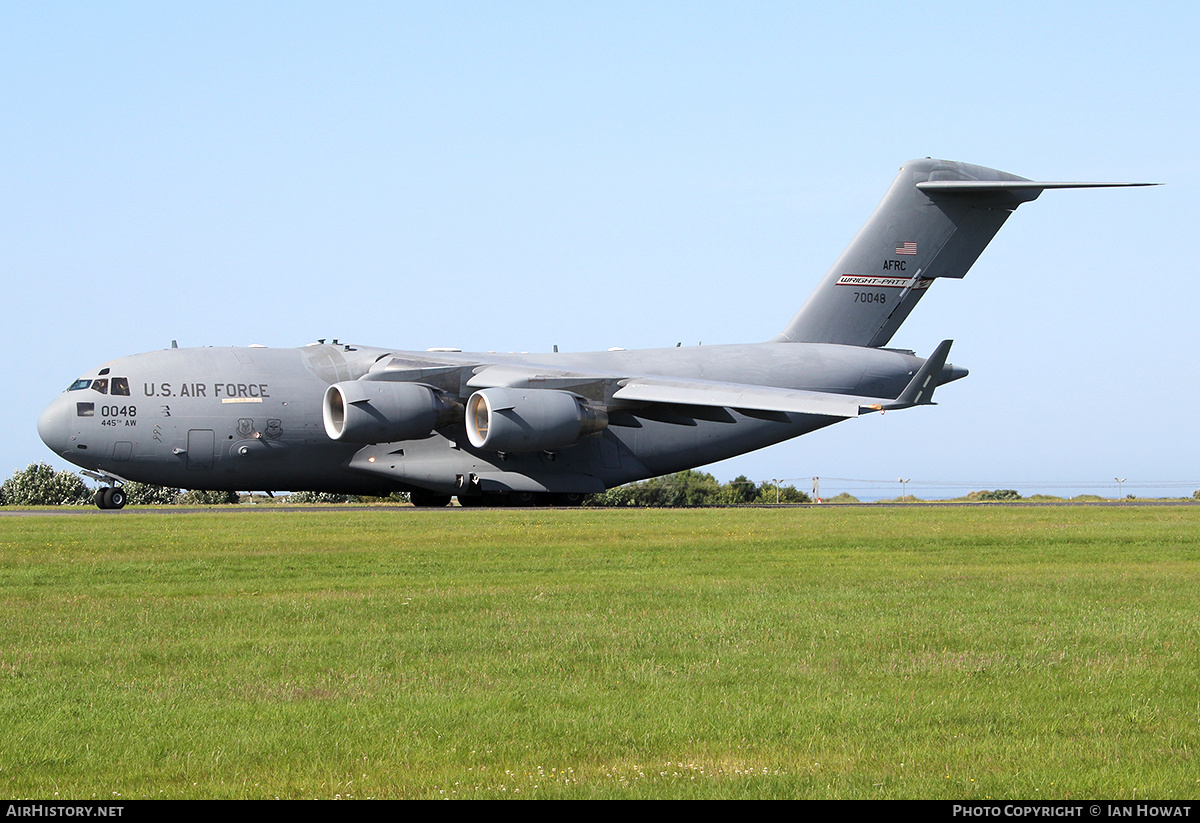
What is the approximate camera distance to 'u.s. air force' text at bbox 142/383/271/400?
23938mm

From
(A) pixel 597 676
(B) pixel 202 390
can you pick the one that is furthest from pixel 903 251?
(A) pixel 597 676

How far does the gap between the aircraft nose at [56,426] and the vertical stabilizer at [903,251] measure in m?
15.1

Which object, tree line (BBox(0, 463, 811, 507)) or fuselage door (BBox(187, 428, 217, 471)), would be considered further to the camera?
tree line (BBox(0, 463, 811, 507))

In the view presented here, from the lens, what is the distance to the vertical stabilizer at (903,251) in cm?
2892

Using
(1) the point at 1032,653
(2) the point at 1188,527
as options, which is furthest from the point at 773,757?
(2) the point at 1188,527

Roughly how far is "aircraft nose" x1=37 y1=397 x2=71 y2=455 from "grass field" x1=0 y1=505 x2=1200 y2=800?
34.0 ft

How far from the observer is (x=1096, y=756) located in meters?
5.59

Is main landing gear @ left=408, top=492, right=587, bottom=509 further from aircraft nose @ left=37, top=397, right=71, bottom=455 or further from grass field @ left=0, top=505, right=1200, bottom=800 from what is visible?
grass field @ left=0, top=505, right=1200, bottom=800

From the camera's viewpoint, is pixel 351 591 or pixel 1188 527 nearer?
pixel 351 591

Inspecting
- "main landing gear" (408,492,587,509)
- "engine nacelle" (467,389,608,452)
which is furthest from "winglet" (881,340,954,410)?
"main landing gear" (408,492,587,509)

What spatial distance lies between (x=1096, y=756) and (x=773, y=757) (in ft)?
4.55
